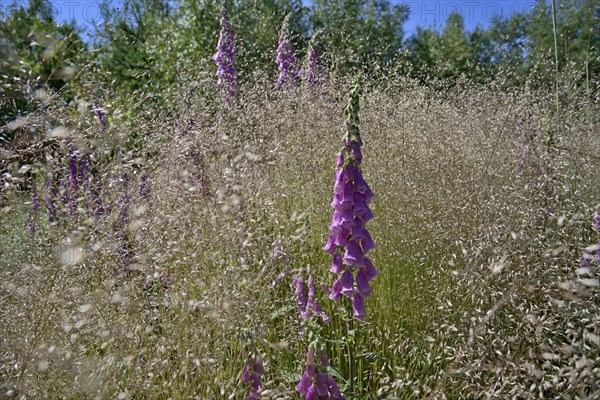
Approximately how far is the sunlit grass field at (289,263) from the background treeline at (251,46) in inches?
12.8

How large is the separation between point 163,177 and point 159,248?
26.1 inches

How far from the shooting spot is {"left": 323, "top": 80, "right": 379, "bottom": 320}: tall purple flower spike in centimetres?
174

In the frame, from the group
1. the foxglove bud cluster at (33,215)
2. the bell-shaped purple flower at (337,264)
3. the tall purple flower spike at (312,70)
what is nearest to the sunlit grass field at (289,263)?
the foxglove bud cluster at (33,215)

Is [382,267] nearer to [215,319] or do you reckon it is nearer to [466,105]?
[215,319]

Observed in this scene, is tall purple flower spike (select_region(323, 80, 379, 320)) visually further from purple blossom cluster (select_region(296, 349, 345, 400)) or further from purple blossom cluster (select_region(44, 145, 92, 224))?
purple blossom cluster (select_region(44, 145, 92, 224))

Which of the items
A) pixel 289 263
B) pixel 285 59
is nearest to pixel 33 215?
pixel 289 263

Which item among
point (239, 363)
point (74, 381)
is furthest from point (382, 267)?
point (74, 381)

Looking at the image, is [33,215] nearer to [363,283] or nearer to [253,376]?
[253,376]

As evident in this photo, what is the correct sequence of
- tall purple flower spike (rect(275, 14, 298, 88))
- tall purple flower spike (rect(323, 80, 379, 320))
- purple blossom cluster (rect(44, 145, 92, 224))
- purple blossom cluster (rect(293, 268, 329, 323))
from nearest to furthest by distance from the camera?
tall purple flower spike (rect(323, 80, 379, 320)) < purple blossom cluster (rect(293, 268, 329, 323)) < purple blossom cluster (rect(44, 145, 92, 224)) < tall purple flower spike (rect(275, 14, 298, 88))

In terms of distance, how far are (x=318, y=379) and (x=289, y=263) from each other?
78cm

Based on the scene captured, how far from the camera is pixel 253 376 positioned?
1674 mm

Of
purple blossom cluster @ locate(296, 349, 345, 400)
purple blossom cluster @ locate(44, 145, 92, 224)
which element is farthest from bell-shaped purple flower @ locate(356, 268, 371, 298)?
purple blossom cluster @ locate(44, 145, 92, 224)

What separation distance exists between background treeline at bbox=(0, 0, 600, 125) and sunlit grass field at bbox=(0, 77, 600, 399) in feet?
1.07

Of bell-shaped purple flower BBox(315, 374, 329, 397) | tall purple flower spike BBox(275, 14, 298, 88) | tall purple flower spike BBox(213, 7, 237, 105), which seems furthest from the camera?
tall purple flower spike BBox(275, 14, 298, 88)
